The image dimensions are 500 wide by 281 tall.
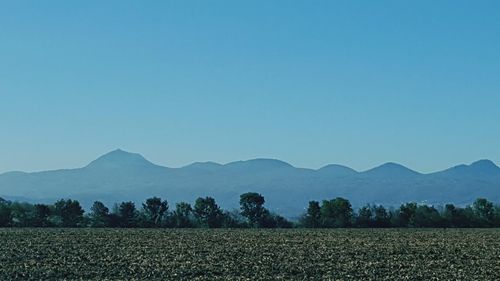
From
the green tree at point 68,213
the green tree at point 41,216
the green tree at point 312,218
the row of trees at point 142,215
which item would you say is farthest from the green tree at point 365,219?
the green tree at point 41,216

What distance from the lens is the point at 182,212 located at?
10794 cm

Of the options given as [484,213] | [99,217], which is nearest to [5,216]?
[99,217]

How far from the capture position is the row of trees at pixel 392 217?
108 meters

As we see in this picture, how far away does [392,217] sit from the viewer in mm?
108875

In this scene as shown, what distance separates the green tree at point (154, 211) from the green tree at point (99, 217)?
5697mm

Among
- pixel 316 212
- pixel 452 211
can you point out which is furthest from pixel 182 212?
pixel 452 211

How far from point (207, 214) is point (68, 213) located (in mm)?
18473

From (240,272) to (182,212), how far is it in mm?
71784

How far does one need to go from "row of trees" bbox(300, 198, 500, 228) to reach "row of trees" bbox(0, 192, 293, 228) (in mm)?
4419

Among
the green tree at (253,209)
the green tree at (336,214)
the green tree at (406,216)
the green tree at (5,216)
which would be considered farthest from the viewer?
the green tree at (253,209)

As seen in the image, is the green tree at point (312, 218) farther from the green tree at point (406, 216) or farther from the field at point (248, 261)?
the field at point (248, 261)

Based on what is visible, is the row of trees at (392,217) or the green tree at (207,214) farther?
the row of trees at (392,217)

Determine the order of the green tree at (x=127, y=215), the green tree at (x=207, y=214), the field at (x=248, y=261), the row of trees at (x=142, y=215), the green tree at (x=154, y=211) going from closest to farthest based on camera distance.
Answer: the field at (x=248, y=261), the row of trees at (x=142, y=215), the green tree at (x=127, y=215), the green tree at (x=154, y=211), the green tree at (x=207, y=214)

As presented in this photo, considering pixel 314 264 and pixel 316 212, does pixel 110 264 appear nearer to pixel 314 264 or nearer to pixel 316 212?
pixel 314 264
